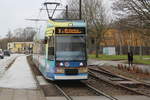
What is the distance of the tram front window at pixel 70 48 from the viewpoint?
19.4 metres

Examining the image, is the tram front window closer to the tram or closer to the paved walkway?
the tram

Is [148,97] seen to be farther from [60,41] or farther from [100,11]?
[100,11]

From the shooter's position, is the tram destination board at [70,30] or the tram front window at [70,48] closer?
the tram front window at [70,48]

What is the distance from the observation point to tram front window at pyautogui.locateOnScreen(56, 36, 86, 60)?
19.4 metres

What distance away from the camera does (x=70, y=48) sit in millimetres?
19469

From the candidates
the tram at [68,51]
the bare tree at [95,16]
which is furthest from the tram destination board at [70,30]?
the bare tree at [95,16]

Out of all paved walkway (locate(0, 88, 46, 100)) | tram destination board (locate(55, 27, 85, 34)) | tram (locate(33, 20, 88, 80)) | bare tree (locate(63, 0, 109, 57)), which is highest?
bare tree (locate(63, 0, 109, 57))

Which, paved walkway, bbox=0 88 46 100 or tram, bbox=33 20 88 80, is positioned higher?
tram, bbox=33 20 88 80

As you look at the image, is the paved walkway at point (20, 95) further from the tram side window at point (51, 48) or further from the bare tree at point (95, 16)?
the bare tree at point (95, 16)

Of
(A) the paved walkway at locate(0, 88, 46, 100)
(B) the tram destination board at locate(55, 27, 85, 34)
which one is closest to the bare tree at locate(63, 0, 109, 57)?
(B) the tram destination board at locate(55, 27, 85, 34)

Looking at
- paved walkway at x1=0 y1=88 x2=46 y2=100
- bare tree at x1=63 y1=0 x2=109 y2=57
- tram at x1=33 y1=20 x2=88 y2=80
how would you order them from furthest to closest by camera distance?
bare tree at x1=63 y1=0 x2=109 y2=57 → tram at x1=33 y1=20 x2=88 y2=80 → paved walkway at x1=0 y1=88 x2=46 y2=100

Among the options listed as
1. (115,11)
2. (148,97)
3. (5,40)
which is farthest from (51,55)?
(5,40)

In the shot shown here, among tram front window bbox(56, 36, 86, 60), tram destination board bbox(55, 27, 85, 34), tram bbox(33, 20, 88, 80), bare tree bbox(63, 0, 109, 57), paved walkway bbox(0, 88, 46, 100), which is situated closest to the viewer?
paved walkway bbox(0, 88, 46, 100)

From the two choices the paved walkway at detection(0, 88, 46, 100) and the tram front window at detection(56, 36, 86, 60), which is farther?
the tram front window at detection(56, 36, 86, 60)
